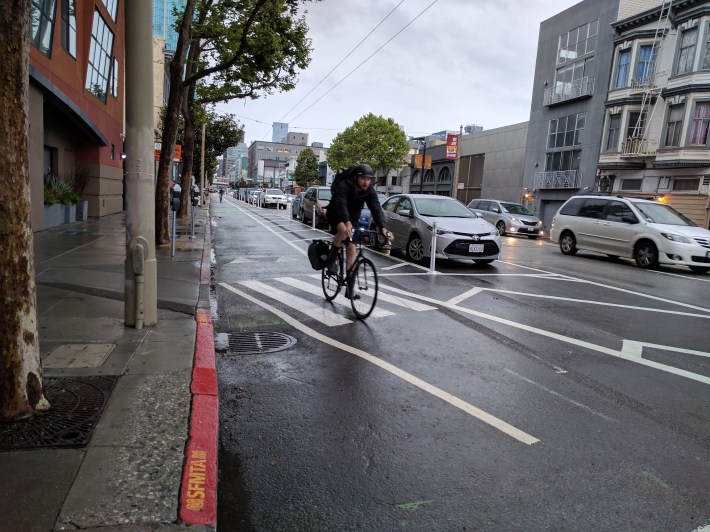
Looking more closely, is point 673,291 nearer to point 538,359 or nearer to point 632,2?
point 538,359

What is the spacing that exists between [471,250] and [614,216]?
603 cm

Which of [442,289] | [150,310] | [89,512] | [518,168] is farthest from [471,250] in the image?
[518,168]

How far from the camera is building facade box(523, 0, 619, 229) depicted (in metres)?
32.4

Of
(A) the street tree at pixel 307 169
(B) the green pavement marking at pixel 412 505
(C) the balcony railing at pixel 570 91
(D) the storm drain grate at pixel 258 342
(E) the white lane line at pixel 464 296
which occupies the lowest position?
(D) the storm drain grate at pixel 258 342

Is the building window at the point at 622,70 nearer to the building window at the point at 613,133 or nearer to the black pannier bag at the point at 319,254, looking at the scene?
the building window at the point at 613,133

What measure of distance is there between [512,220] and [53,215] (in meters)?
18.3

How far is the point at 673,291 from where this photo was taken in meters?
9.99

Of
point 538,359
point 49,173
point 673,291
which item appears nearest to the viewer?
point 538,359

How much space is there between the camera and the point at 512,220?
A: 78.9 ft

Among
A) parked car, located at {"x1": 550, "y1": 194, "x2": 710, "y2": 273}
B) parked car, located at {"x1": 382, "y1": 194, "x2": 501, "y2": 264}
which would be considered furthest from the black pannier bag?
parked car, located at {"x1": 550, "y1": 194, "x2": 710, "y2": 273}

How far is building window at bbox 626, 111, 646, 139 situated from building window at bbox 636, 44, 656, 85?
5.63 ft

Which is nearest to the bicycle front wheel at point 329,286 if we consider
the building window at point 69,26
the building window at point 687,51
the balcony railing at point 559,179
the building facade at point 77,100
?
the building facade at point 77,100

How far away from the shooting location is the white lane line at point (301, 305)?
21.9 feet

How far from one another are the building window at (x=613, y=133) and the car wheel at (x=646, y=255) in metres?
19.2
